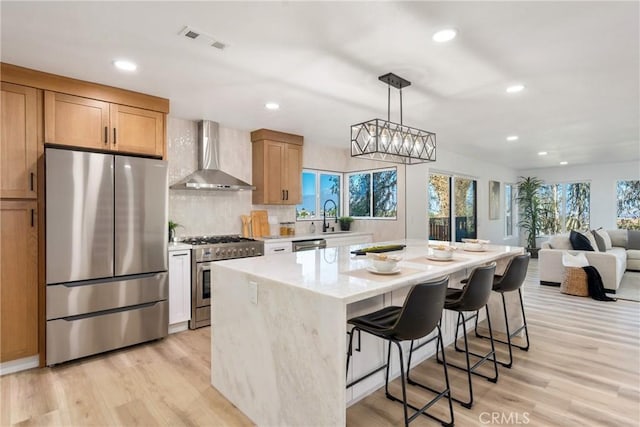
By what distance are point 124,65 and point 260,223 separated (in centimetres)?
286

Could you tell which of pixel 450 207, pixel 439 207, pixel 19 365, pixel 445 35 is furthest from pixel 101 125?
pixel 450 207

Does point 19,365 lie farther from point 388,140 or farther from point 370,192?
point 370,192

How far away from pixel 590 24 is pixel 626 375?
2.64 m

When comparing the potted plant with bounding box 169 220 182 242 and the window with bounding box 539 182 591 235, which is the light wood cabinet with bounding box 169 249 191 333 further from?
the window with bounding box 539 182 591 235

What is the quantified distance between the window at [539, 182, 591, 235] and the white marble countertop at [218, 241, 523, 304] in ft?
25.6

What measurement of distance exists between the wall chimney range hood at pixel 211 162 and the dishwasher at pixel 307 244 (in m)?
1.06

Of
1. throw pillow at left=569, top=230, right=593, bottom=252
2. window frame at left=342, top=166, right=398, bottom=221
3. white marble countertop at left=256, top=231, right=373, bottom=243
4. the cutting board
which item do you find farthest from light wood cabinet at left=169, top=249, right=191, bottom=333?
throw pillow at left=569, top=230, right=593, bottom=252

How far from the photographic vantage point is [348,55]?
251 cm

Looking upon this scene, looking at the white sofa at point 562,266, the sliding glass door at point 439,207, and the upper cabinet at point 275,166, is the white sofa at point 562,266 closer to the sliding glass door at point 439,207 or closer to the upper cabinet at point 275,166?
the sliding glass door at point 439,207

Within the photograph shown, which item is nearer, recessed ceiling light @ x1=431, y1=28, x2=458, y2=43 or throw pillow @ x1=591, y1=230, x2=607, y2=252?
recessed ceiling light @ x1=431, y1=28, x2=458, y2=43

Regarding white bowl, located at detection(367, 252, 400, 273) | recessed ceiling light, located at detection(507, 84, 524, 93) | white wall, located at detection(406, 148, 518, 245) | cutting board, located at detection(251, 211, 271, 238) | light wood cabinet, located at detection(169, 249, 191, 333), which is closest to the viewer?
white bowl, located at detection(367, 252, 400, 273)

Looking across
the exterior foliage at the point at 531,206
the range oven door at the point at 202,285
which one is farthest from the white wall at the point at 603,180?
the range oven door at the point at 202,285

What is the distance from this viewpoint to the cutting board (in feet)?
16.6

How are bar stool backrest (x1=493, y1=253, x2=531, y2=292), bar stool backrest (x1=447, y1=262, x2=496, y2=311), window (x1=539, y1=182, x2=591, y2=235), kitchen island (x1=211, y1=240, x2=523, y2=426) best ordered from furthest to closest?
window (x1=539, y1=182, x2=591, y2=235) → bar stool backrest (x1=493, y1=253, x2=531, y2=292) → bar stool backrest (x1=447, y1=262, x2=496, y2=311) → kitchen island (x1=211, y1=240, x2=523, y2=426)
